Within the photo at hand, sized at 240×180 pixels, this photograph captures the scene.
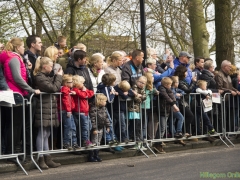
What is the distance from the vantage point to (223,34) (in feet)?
62.9

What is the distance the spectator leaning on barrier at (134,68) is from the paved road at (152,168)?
1696mm

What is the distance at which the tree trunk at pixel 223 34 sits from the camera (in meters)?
19.1

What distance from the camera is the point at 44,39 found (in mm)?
31922

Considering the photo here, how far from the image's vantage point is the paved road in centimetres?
969

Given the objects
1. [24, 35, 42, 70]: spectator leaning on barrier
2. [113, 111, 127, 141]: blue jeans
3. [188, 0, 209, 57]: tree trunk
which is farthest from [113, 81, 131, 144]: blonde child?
[188, 0, 209, 57]: tree trunk

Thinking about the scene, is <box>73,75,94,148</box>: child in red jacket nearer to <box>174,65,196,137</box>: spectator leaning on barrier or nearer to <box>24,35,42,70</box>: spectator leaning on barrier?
<box>24,35,42,70</box>: spectator leaning on barrier

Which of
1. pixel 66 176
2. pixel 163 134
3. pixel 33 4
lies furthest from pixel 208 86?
pixel 33 4

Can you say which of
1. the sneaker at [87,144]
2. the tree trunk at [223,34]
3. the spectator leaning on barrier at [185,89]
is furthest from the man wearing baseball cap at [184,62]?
the tree trunk at [223,34]

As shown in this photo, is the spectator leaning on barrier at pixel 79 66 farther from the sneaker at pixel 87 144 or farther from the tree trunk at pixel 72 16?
the tree trunk at pixel 72 16

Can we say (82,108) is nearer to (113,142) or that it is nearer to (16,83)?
(113,142)

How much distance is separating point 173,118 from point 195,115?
0.82 metres

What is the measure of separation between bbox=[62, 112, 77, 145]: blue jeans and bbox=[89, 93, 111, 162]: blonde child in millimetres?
518

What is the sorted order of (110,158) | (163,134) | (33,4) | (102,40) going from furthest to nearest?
(102,40) < (33,4) < (163,134) < (110,158)

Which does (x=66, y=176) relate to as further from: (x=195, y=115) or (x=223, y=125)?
(x=223, y=125)
